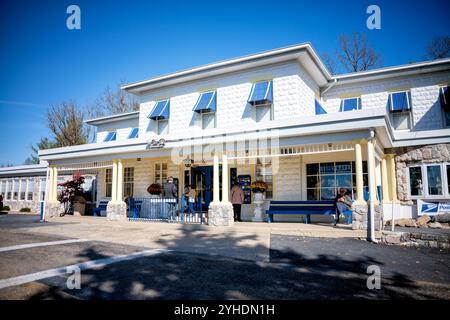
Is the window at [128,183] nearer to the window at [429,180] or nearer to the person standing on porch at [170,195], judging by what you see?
the person standing on porch at [170,195]

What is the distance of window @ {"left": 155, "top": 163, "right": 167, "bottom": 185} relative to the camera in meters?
15.7

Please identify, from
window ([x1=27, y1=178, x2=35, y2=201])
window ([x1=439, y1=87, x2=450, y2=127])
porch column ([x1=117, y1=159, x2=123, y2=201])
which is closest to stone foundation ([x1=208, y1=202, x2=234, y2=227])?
porch column ([x1=117, y1=159, x2=123, y2=201])

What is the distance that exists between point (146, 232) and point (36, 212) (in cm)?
1593

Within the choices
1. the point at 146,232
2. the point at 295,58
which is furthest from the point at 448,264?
the point at 295,58

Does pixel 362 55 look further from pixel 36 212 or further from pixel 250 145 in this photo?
pixel 36 212

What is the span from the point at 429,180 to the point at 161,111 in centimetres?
1226

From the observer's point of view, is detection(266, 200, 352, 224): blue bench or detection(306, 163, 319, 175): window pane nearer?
detection(266, 200, 352, 224): blue bench

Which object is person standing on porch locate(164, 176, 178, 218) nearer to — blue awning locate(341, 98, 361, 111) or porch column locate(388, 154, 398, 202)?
blue awning locate(341, 98, 361, 111)

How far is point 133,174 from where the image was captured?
A: 55.5 ft

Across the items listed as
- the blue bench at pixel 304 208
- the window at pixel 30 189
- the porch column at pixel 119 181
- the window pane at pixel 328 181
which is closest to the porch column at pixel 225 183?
the blue bench at pixel 304 208

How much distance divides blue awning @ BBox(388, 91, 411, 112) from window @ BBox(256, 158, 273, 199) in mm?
5783

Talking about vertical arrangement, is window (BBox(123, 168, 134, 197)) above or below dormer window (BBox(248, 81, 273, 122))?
below

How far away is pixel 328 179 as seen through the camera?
12.3m
